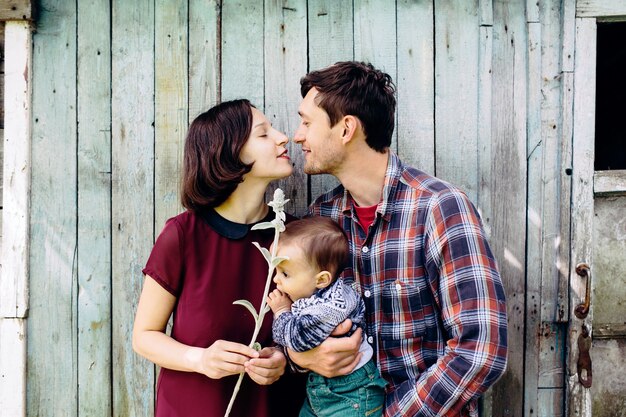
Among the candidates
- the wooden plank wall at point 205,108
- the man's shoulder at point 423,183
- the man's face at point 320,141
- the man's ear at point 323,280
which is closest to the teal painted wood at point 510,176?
the wooden plank wall at point 205,108

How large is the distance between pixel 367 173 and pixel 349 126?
0.19 m

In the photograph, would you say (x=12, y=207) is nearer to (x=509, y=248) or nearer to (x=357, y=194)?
(x=357, y=194)

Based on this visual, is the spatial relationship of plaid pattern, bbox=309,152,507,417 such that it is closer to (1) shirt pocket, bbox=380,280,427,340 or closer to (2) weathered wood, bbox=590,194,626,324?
(1) shirt pocket, bbox=380,280,427,340

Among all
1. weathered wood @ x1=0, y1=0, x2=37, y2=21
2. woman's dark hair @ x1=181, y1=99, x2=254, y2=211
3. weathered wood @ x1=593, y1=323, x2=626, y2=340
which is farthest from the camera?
weathered wood @ x1=593, y1=323, x2=626, y2=340

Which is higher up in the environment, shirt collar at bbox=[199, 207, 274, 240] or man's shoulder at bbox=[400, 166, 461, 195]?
man's shoulder at bbox=[400, 166, 461, 195]

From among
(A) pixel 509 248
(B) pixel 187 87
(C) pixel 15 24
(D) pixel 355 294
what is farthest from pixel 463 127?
(C) pixel 15 24

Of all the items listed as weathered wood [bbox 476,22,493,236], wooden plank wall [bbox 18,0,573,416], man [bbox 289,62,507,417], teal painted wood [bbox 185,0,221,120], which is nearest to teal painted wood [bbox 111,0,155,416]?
wooden plank wall [bbox 18,0,573,416]

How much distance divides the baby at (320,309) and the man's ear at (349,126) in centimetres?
36

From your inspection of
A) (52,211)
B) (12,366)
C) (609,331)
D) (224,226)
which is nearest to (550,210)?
(609,331)

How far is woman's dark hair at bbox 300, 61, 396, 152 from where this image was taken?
7.33ft

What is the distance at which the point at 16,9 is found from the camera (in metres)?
2.50

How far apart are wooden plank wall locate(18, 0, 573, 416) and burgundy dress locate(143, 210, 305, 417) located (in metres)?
0.51

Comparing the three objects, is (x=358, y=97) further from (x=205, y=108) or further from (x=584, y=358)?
(x=584, y=358)

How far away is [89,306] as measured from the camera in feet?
8.52
